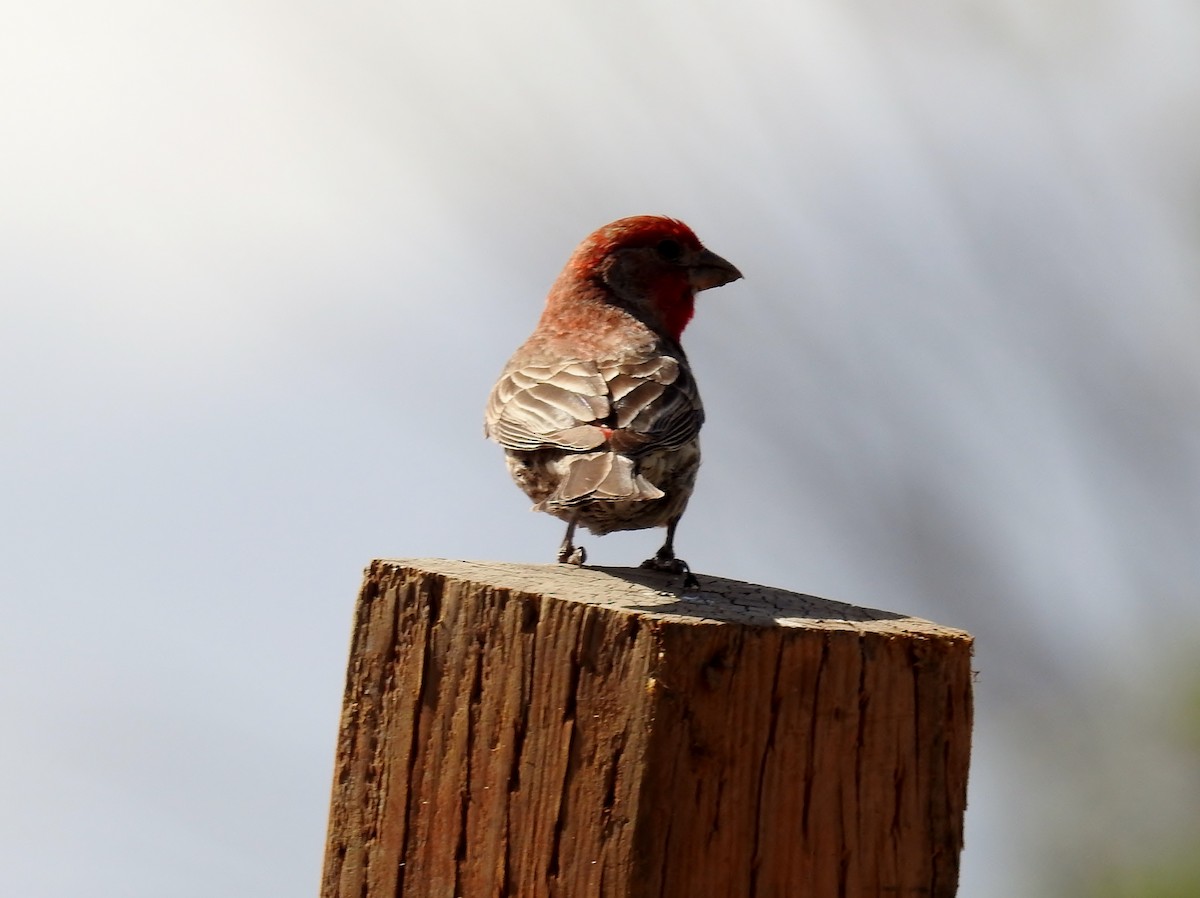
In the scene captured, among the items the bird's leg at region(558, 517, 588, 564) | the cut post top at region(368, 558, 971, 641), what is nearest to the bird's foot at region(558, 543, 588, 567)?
the bird's leg at region(558, 517, 588, 564)

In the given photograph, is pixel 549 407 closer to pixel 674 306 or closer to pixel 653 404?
pixel 653 404

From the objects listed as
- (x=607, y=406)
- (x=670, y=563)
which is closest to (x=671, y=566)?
(x=670, y=563)

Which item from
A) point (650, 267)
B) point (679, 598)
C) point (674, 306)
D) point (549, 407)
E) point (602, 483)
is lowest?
point (679, 598)

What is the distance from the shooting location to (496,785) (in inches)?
84.6

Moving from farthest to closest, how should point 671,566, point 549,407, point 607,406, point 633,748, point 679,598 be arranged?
point 549,407, point 607,406, point 671,566, point 679,598, point 633,748

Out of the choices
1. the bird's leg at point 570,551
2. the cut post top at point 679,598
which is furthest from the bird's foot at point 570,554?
the cut post top at point 679,598

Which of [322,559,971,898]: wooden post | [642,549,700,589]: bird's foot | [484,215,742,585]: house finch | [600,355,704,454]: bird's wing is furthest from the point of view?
[600,355,704,454]: bird's wing

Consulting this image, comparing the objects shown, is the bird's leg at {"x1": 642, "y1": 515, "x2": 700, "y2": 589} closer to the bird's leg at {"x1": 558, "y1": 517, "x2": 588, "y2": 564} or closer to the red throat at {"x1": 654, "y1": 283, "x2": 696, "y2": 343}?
the bird's leg at {"x1": 558, "y1": 517, "x2": 588, "y2": 564}

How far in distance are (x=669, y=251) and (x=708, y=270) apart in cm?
17

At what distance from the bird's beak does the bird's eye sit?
2.6 inches

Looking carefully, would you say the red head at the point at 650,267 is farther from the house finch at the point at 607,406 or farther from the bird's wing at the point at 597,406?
the bird's wing at the point at 597,406

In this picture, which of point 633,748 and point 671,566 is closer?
point 633,748

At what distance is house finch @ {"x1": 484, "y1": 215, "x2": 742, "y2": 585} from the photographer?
3.78m

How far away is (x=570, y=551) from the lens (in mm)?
4086
